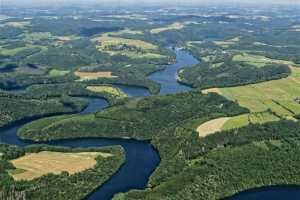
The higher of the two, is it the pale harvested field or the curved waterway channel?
the pale harvested field

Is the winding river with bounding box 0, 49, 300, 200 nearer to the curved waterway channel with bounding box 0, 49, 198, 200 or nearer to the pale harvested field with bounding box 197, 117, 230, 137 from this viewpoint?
the curved waterway channel with bounding box 0, 49, 198, 200

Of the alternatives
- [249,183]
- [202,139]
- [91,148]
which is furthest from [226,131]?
[91,148]

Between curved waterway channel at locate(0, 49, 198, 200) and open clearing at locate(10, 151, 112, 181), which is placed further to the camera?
open clearing at locate(10, 151, 112, 181)

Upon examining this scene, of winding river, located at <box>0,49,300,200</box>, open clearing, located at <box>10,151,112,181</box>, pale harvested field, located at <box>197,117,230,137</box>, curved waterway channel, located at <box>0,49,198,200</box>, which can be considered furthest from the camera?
pale harvested field, located at <box>197,117,230,137</box>

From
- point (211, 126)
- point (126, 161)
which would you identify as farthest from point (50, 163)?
point (211, 126)

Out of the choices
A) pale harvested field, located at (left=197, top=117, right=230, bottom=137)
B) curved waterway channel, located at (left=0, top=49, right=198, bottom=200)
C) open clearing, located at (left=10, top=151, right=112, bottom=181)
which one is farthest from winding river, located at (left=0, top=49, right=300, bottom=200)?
pale harvested field, located at (left=197, top=117, right=230, bottom=137)

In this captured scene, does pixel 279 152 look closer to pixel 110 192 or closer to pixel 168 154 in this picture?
pixel 168 154

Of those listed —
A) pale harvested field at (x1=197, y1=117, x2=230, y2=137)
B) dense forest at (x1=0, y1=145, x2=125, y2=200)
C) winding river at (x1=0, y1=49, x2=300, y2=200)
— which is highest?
pale harvested field at (x1=197, y1=117, x2=230, y2=137)
